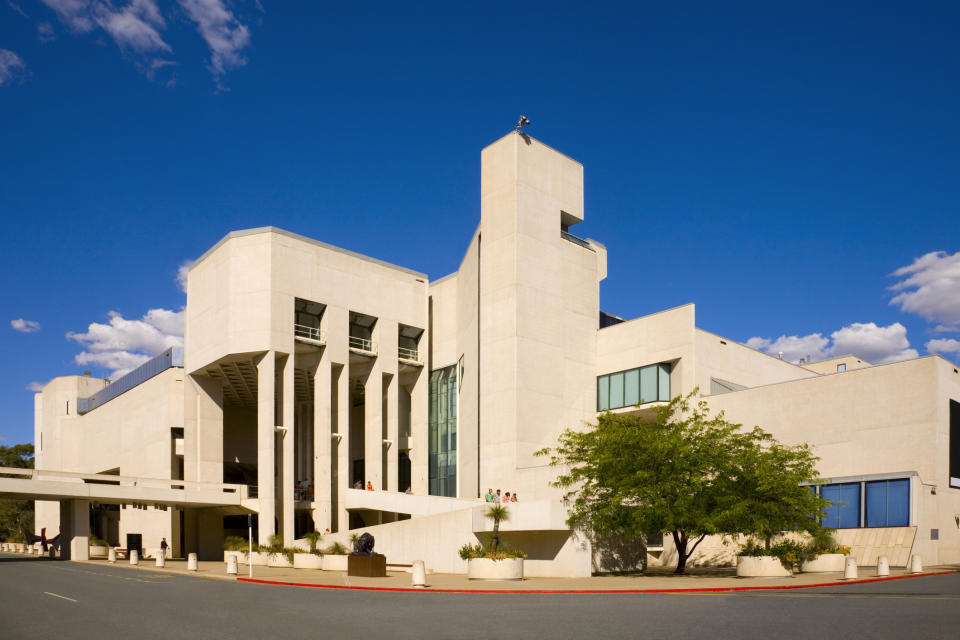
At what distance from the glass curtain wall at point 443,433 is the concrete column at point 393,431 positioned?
240 cm

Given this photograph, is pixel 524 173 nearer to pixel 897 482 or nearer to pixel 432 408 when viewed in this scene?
pixel 432 408

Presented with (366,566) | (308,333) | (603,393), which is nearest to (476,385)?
(603,393)

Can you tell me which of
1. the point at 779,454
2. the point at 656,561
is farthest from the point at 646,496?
the point at 656,561

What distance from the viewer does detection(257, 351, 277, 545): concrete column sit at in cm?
4991

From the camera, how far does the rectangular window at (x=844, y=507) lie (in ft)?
132

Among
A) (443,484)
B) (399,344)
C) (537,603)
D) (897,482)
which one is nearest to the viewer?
(537,603)

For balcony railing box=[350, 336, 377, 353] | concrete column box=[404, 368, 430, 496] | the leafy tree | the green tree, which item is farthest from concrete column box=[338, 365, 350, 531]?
the green tree

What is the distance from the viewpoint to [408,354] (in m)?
59.1

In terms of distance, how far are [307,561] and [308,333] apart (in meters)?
17.1

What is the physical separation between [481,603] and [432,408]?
37447 mm

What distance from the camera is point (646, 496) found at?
32.5 meters

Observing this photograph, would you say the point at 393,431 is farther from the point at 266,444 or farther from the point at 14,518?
the point at 14,518

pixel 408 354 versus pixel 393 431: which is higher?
pixel 408 354

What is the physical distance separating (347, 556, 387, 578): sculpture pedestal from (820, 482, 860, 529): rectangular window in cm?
2109
